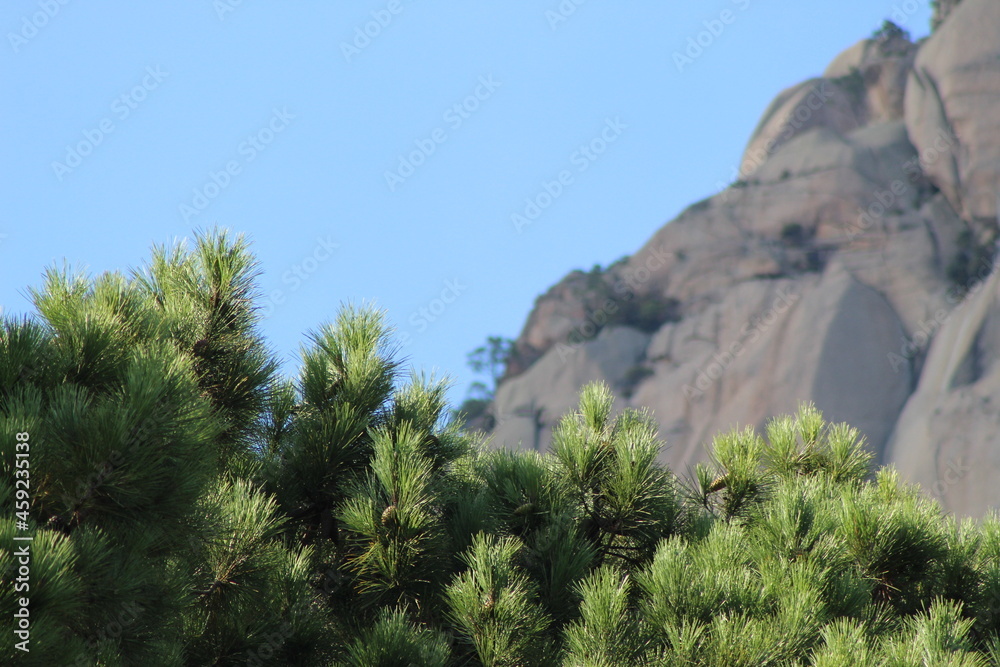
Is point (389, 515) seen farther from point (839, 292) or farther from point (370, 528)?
point (839, 292)

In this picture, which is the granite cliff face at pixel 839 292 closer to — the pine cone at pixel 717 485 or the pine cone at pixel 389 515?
the pine cone at pixel 717 485

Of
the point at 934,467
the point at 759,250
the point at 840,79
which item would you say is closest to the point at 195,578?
the point at 934,467

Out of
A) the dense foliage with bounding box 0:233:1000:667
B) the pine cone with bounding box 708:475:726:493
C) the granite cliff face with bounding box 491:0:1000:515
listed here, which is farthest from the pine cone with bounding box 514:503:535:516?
the granite cliff face with bounding box 491:0:1000:515

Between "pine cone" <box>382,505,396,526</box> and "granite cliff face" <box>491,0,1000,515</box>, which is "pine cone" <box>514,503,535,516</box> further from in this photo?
"granite cliff face" <box>491,0,1000,515</box>

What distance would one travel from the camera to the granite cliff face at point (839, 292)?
3219 cm

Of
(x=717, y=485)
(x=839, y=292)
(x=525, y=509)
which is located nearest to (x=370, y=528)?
(x=525, y=509)

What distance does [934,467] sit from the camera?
96.3 feet

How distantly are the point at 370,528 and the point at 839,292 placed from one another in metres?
33.3

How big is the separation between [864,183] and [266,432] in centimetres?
3657

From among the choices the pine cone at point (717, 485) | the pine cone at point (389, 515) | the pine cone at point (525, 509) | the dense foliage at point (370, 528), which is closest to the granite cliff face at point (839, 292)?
the pine cone at point (717, 485)

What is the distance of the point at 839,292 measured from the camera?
1391 inches

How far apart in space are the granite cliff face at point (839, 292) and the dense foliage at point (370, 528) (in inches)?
1024

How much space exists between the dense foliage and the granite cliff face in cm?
2602

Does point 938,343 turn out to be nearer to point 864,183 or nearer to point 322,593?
point 864,183
